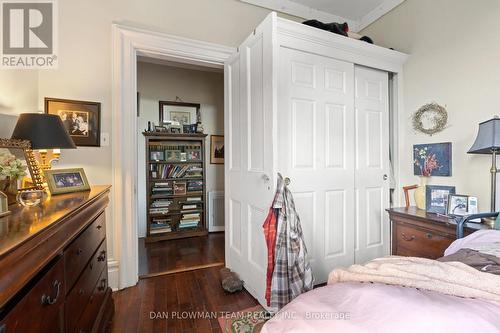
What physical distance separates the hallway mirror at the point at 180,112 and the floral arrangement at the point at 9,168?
2.86 metres

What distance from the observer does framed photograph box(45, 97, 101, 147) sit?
204cm

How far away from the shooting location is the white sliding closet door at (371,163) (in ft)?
7.81

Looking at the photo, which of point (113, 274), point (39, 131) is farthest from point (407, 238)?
point (39, 131)

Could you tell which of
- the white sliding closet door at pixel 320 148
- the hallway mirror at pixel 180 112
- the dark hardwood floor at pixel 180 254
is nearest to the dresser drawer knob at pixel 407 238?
the white sliding closet door at pixel 320 148

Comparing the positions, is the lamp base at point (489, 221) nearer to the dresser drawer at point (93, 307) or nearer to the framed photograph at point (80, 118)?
the dresser drawer at point (93, 307)

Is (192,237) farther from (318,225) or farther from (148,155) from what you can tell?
(318,225)

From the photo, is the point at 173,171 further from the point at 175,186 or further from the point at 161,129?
the point at 161,129

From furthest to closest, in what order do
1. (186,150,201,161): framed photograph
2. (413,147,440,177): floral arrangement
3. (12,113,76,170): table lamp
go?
(186,150,201,161): framed photograph → (413,147,440,177): floral arrangement → (12,113,76,170): table lamp

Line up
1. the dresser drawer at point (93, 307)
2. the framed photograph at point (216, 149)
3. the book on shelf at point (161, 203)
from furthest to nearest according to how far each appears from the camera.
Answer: the framed photograph at point (216, 149) → the book on shelf at point (161, 203) → the dresser drawer at point (93, 307)

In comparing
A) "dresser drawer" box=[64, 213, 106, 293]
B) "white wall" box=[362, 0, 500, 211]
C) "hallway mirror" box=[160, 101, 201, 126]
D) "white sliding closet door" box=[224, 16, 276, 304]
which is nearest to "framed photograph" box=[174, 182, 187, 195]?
"hallway mirror" box=[160, 101, 201, 126]

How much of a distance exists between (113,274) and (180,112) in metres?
2.57

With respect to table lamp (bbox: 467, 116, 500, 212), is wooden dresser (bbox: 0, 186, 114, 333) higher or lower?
lower

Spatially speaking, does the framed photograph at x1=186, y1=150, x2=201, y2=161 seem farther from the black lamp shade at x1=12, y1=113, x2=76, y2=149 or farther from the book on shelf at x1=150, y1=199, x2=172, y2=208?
the black lamp shade at x1=12, y1=113, x2=76, y2=149

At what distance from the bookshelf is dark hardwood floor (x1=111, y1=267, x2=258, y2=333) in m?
1.33
